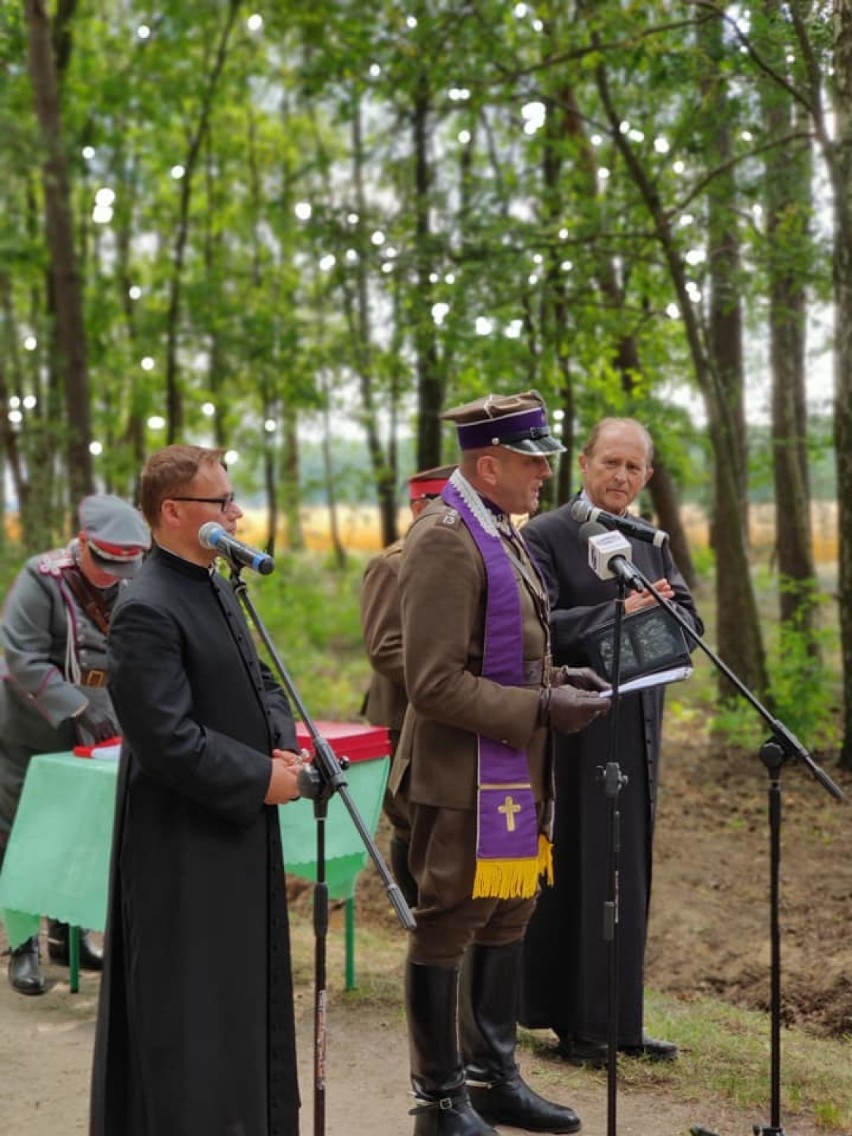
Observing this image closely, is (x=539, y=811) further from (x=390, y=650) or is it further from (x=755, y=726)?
(x=755, y=726)

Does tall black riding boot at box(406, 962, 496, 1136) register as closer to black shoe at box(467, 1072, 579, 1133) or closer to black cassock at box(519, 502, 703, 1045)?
black shoe at box(467, 1072, 579, 1133)

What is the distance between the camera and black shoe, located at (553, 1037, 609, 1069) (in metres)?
5.05

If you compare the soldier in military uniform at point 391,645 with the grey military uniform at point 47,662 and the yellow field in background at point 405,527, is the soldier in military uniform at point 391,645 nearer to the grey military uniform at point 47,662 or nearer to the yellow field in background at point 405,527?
the grey military uniform at point 47,662

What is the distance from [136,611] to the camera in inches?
136

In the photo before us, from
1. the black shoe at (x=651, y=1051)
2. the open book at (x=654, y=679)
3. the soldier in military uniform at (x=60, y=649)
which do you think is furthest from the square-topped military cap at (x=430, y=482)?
the black shoe at (x=651, y=1051)

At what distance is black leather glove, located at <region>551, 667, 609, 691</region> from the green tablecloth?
1.67m

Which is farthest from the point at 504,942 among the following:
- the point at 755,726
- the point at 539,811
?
the point at 755,726

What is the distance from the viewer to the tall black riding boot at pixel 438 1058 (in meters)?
4.11

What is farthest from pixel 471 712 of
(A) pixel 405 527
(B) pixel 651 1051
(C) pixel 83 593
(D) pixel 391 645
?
(A) pixel 405 527

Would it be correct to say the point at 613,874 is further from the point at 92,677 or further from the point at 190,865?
the point at 92,677

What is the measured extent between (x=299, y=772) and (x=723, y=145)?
29.8ft

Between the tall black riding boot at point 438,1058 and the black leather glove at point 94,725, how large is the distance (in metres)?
2.49

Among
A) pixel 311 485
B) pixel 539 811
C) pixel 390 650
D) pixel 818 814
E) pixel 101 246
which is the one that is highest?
pixel 101 246

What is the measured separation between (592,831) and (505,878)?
1.10 meters
